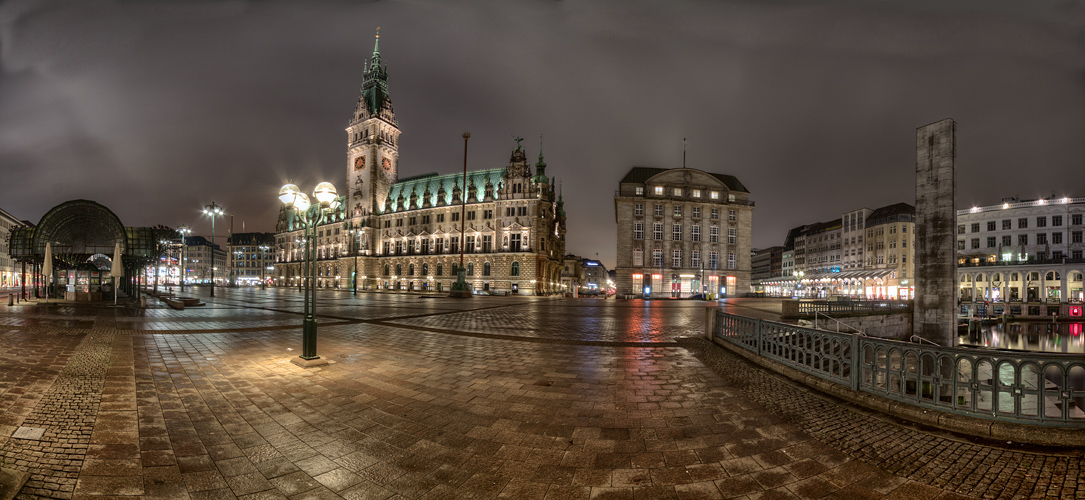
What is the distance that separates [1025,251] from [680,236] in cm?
5122

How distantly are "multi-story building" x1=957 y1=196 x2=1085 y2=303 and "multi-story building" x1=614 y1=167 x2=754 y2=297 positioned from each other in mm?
27285

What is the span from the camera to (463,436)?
4652mm

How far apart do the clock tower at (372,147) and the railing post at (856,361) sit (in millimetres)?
80361

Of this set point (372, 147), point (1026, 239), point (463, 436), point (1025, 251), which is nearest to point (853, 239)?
point (1026, 239)

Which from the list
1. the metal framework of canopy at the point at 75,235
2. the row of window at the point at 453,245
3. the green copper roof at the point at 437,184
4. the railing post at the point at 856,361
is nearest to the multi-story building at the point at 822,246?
the row of window at the point at 453,245

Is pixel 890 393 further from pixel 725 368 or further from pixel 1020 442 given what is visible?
pixel 725 368

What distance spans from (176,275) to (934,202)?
235m

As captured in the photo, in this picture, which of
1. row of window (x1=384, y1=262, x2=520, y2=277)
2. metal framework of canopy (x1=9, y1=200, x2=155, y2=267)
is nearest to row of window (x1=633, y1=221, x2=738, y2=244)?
row of window (x1=384, y1=262, x2=520, y2=277)

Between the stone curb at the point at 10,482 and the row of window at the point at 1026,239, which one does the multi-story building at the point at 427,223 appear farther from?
the row of window at the point at 1026,239

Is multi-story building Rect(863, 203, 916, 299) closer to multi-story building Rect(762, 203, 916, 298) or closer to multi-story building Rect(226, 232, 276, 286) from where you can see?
multi-story building Rect(762, 203, 916, 298)

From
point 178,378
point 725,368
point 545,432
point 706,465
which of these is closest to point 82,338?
point 178,378

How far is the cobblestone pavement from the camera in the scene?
11.6ft

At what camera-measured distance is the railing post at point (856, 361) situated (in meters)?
6.14

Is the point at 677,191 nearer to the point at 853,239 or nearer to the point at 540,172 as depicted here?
the point at 540,172
